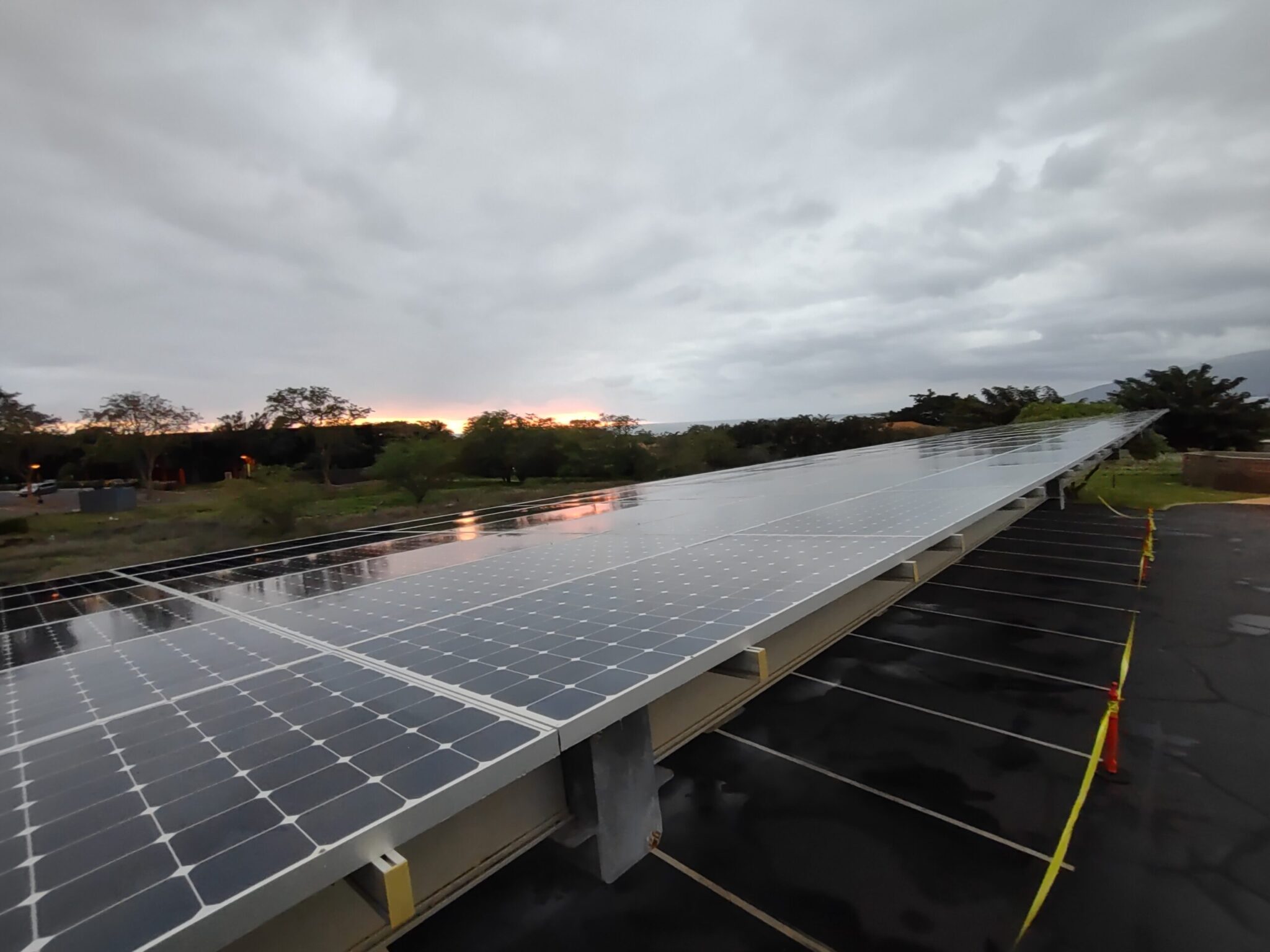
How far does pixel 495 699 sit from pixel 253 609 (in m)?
3.88

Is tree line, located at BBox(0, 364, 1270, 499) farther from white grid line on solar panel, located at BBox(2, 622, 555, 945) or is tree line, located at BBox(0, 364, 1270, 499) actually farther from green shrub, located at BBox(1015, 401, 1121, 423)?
white grid line on solar panel, located at BBox(2, 622, 555, 945)

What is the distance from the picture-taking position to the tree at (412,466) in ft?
101

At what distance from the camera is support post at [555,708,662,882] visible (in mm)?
3432

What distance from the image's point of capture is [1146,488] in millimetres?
31125

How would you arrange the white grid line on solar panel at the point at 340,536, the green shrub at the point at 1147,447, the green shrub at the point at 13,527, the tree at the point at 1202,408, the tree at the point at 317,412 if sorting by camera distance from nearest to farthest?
the white grid line on solar panel at the point at 340,536
the green shrub at the point at 13,527
the green shrub at the point at 1147,447
the tree at the point at 317,412
the tree at the point at 1202,408

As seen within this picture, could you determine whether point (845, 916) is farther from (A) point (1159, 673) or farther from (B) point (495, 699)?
(A) point (1159, 673)

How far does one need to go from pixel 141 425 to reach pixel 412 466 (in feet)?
76.6

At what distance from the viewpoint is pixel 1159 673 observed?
8.59 m

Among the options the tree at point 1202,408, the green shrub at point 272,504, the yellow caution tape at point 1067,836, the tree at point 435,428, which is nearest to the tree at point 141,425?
the tree at point 435,428

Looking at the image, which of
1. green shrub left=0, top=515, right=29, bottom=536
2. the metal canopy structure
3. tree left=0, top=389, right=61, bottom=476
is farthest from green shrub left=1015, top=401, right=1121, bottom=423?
tree left=0, top=389, right=61, bottom=476

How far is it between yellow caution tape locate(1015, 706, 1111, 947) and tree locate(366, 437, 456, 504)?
1149 inches

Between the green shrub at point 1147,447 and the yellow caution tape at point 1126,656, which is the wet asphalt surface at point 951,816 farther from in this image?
the green shrub at point 1147,447

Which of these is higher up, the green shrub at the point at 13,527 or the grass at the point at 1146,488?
the green shrub at the point at 13,527

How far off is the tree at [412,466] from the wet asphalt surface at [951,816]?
25554 mm
